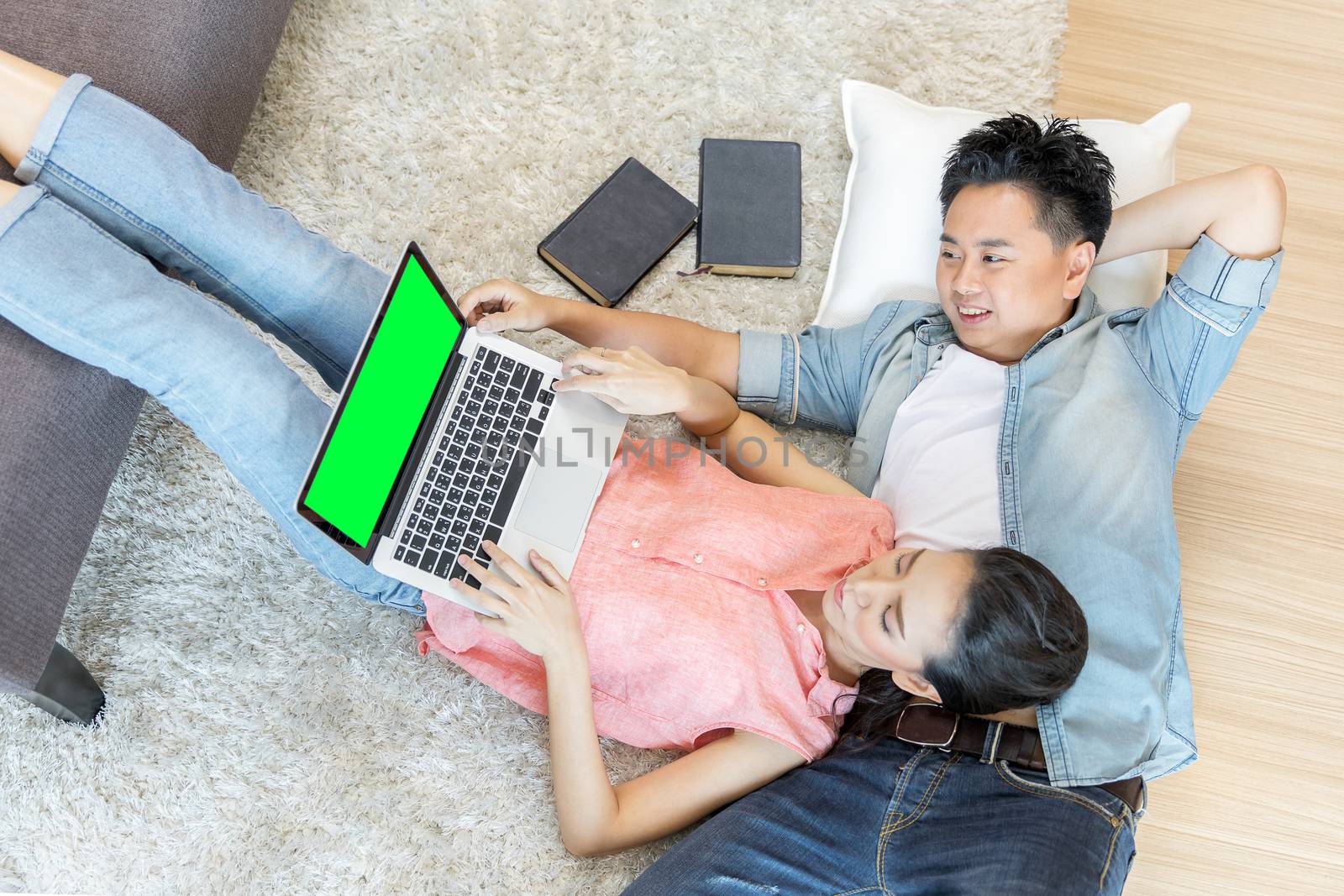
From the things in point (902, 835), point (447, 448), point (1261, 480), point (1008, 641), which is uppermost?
point (1261, 480)

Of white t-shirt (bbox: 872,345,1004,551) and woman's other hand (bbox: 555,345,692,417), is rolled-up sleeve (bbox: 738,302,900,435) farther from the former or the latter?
woman's other hand (bbox: 555,345,692,417)

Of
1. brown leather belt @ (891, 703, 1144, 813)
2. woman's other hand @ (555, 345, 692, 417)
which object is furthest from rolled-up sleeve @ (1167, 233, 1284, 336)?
woman's other hand @ (555, 345, 692, 417)

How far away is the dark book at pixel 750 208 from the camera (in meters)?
1.61

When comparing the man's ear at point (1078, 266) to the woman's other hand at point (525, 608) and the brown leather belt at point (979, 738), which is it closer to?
the brown leather belt at point (979, 738)

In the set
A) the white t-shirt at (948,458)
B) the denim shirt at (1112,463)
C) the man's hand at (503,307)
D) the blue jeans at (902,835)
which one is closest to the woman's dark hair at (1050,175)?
the denim shirt at (1112,463)

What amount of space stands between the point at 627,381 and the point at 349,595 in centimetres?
61

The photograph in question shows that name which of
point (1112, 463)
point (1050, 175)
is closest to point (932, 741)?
point (1112, 463)

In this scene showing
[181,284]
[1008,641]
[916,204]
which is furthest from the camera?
[916,204]

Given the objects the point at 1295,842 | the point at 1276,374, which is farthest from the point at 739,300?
the point at 1295,842

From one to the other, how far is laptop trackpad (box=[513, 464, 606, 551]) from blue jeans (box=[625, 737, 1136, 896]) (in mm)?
446

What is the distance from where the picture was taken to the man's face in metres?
1.34

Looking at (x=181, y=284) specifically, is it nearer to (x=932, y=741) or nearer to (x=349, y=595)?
(x=349, y=595)

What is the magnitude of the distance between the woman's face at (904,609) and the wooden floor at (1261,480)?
2.33 ft

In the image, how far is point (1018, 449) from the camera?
134 cm
